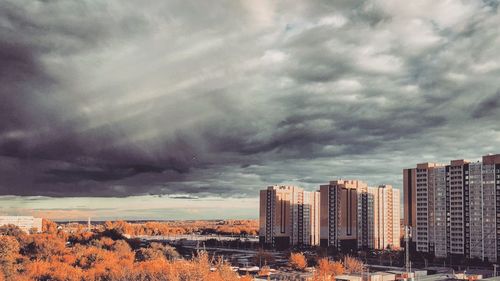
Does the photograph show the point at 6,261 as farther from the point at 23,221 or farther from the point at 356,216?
the point at 23,221

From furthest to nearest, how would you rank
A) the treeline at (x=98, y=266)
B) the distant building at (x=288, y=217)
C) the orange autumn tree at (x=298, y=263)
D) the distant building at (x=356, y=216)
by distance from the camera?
the distant building at (x=288, y=217) → the distant building at (x=356, y=216) → the orange autumn tree at (x=298, y=263) → the treeline at (x=98, y=266)

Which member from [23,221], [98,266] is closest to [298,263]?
[98,266]

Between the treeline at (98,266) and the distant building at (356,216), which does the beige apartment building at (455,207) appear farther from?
the treeline at (98,266)

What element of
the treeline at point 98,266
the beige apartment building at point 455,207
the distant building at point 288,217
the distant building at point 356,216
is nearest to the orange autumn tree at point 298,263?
the treeline at point 98,266

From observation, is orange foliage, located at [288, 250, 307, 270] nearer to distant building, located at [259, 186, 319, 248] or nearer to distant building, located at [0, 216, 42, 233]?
distant building, located at [259, 186, 319, 248]

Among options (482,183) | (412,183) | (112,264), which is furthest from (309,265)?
(112,264)

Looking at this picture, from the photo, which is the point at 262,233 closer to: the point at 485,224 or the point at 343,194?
the point at 343,194

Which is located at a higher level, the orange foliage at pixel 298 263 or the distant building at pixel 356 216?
the distant building at pixel 356 216
